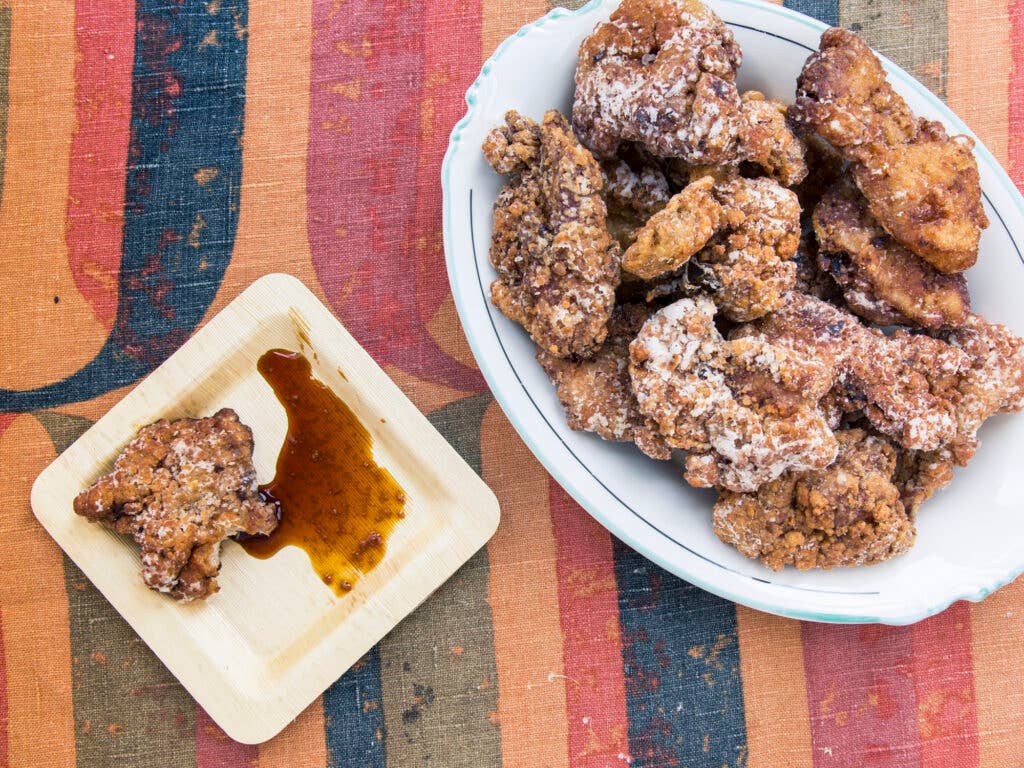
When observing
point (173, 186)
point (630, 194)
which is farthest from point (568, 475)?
point (173, 186)

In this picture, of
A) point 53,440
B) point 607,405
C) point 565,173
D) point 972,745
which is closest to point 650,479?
point 607,405

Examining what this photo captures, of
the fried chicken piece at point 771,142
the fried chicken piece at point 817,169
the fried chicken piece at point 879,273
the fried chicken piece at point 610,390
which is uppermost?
the fried chicken piece at point 771,142

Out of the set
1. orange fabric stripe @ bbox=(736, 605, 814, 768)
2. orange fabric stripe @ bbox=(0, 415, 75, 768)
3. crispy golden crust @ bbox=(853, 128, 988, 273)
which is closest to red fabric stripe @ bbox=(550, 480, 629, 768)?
orange fabric stripe @ bbox=(736, 605, 814, 768)

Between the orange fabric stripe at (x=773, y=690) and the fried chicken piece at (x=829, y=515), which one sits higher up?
the fried chicken piece at (x=829, y=515)

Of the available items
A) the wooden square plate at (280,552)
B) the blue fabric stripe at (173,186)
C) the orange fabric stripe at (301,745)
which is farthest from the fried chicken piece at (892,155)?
the orange fabric stripe at (301,745)

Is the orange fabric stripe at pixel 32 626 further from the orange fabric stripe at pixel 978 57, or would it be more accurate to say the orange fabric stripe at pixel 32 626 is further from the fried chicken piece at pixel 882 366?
the orange fabric stripe at pixel 978 57

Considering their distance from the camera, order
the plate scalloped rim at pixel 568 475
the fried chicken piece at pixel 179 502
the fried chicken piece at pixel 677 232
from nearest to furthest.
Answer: the fried chicken piece at pixel 677 232 → the plate scalloped rim at pixel 568 475 → the fried chicken piece at pixel 179 502
